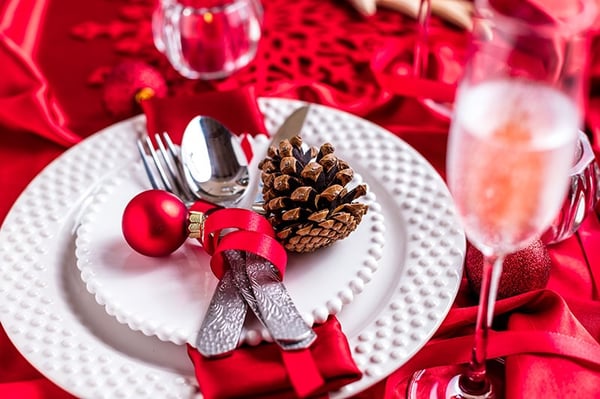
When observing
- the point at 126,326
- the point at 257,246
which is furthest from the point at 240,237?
the point at 126,326

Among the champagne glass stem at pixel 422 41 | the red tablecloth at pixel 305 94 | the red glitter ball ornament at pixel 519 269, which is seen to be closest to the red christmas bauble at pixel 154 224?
the red tablecloth at pixel 305 94

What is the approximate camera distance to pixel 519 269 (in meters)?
0.68

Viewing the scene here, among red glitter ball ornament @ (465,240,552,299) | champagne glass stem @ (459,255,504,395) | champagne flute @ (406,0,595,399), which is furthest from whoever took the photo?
red glitter ball ornament @ (465,240,552,299)

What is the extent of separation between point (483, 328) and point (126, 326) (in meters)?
0.29

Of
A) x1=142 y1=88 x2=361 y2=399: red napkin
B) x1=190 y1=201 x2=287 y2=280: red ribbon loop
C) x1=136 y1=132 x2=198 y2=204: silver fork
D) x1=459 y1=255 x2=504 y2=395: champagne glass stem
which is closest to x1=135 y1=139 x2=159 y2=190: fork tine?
x1=136 y1=132 x2=198 y2=204: silver fork

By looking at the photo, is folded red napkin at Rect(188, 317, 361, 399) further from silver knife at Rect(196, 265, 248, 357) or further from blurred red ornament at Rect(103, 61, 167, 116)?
blurred red ornament at Rect(103, 61, 167, 116)

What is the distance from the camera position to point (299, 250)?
65 cm

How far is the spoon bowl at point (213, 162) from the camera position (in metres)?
0.76

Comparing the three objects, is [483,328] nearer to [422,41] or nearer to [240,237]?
[240,237]

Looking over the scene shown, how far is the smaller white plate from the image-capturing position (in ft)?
1.98

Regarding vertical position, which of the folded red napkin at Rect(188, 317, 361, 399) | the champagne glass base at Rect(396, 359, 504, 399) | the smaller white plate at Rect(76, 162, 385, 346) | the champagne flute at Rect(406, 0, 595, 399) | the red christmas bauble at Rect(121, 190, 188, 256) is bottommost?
the champagne glass base at Rect(396, 359, 504, 399)

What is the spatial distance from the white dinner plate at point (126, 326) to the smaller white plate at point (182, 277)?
0.02 m

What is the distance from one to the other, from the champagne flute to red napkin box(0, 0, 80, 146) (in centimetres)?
56

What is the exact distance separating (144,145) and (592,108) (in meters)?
0.53
